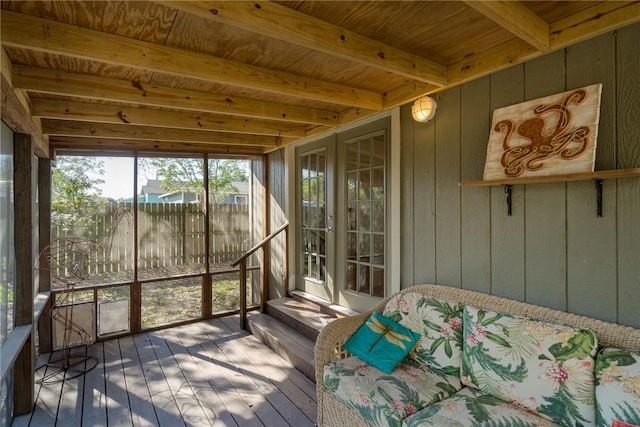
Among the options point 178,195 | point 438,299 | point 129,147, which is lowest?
point 438,299

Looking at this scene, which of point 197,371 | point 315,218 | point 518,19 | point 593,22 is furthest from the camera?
point 315,218

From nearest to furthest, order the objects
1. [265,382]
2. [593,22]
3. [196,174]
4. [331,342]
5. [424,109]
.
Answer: [593,22], [331,342], [424,109], [265,382], [196,174]

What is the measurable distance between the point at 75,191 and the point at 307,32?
3.41 m

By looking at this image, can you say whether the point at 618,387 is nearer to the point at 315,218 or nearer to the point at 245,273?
the point at 315,218

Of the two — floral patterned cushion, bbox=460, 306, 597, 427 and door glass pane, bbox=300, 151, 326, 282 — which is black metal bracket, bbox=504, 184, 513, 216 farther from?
door glass pane, bbox=300, 151, 326, 282

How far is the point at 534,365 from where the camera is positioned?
160 centimetres

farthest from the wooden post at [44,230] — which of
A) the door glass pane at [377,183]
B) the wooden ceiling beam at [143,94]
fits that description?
the door glass pane at [377,183]

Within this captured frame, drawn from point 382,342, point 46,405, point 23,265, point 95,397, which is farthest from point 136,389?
point 382,342

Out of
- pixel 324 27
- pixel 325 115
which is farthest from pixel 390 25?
pixel 325 115

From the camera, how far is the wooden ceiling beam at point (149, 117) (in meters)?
2.69

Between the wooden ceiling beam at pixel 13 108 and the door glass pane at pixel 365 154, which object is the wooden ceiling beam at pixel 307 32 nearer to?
the door glass pane at pixel 365 154

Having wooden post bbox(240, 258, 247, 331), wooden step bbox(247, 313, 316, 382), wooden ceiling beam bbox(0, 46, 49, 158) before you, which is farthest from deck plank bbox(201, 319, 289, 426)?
wooden ceiling beam bbox(0, 46, 49, 158)

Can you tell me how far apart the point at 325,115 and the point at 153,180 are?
7.55 feet

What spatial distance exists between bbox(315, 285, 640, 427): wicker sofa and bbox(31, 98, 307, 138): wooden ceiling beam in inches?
87.1
